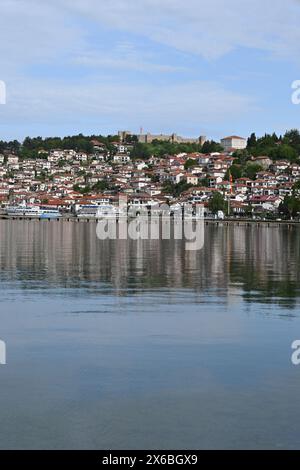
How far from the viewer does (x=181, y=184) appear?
500 feet

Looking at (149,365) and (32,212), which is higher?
(32,212)

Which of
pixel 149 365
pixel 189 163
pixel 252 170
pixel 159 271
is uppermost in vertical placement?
pixel 189 163

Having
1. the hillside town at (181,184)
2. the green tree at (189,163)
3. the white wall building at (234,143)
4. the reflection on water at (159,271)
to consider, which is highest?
the white wall building at (234,143)

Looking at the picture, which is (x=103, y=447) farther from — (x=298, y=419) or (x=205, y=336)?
(x=205, y=336)

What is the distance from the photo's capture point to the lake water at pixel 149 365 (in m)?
7.84

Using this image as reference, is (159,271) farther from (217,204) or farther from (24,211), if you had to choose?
(24,211)

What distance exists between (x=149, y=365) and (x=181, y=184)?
14233 centimetres

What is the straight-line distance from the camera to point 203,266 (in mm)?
27016

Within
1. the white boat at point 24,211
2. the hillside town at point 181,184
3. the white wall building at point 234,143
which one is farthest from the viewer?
the white wall building at point 234,143

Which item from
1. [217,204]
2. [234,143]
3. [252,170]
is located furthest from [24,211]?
[234,143]

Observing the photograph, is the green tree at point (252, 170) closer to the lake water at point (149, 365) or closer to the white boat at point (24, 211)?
the white boat at point (24, 211)

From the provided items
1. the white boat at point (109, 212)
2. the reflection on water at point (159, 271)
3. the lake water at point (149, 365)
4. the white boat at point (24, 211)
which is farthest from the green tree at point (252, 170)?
the lake water at point (149, 365)

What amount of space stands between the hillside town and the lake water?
281 ft

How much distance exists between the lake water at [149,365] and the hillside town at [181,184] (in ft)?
281
